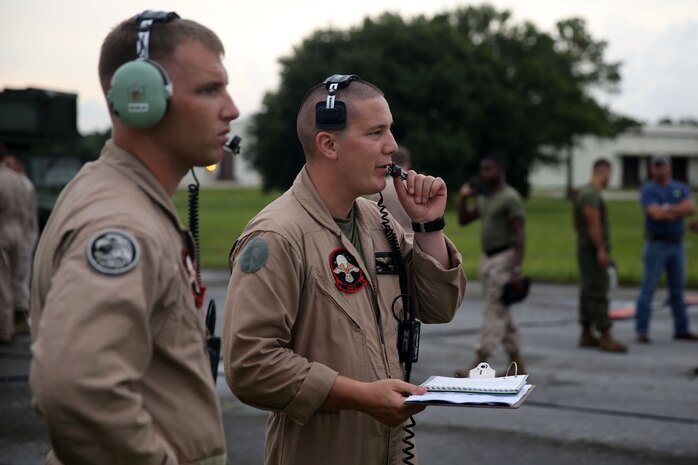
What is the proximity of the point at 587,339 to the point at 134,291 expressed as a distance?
9987 millimetres

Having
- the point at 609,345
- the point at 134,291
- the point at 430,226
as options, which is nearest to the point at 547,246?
the point at 609,345

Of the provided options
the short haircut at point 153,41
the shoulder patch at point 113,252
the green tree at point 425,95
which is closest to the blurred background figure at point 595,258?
the short haircut at point 153,41

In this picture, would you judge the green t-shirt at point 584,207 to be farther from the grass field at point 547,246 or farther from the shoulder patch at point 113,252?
the shoulder patch at point 113,252

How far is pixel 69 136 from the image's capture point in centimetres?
1808

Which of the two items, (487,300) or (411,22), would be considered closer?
(487,300)

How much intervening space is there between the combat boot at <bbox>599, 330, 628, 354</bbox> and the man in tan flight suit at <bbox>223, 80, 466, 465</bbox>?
786 cm

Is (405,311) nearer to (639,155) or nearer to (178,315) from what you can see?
(178,315)

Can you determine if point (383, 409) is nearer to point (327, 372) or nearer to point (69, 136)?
point (327, 372)

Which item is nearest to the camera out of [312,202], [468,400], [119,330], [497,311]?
[119,330]

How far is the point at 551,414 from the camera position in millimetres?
8023

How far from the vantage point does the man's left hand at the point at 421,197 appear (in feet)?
11.7

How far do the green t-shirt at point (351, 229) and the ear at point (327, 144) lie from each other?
220 mm

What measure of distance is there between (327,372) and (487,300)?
636 cm

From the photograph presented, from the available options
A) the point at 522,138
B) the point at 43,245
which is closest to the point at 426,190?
the point at 43,245
